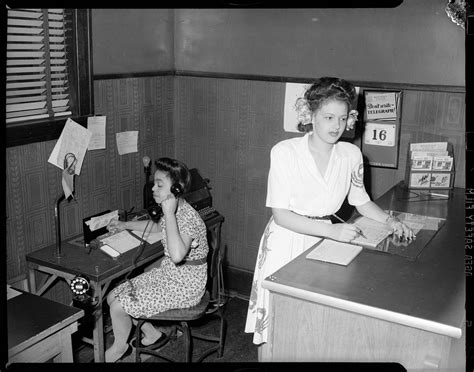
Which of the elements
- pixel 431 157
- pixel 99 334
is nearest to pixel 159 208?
pixel 99 334

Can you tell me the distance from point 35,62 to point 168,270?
0.91 m

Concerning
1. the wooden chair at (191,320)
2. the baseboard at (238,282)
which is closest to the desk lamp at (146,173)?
the wooden chair at (191,320)

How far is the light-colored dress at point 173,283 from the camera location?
1817mm

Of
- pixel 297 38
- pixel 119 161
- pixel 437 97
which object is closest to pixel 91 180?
pixel 119 161

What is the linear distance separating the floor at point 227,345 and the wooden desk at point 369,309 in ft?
1.96

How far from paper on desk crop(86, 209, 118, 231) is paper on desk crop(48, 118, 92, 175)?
6.7 inches

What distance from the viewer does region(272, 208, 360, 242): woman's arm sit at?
1.43 m

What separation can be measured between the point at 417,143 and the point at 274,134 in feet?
1.74

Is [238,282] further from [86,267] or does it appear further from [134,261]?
[86,267]

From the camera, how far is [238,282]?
230 cm

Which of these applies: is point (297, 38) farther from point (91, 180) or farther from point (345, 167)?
point (91, 180)

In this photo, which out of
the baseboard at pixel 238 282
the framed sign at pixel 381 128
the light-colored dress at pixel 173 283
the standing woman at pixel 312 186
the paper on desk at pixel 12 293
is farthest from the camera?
the baseboard at pixel 238 282

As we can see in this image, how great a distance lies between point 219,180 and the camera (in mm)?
2131

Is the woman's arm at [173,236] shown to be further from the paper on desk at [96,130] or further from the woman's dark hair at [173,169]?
the paper on desk at [96,130]
